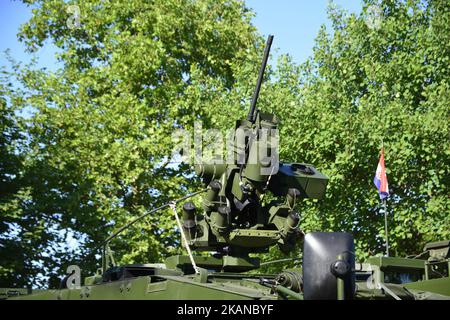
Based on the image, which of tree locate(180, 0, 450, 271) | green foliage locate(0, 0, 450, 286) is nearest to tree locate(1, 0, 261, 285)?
green foliage locate(0, 0, 450, 286)

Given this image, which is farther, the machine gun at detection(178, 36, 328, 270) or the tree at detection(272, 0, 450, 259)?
the tree at detection(272, 0, 450, 259)

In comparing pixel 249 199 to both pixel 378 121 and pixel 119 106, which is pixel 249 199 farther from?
pixel 119 106

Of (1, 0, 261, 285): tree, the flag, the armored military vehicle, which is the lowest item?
the armored military vehicle

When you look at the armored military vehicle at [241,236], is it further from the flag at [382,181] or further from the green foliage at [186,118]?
the green foliage at [186,118]

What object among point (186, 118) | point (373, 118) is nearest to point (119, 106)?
point (186, 118)

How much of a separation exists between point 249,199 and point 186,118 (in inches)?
678

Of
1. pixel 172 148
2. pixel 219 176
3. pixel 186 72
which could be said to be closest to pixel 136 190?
pixel 172 148

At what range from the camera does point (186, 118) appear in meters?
27.1

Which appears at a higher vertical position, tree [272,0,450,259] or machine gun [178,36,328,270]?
tree [272,0,450,259]

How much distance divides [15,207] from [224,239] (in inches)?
554

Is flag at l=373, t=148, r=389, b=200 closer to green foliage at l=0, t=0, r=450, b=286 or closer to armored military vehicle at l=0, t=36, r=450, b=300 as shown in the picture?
green foliage at l=0, t=0, r=450, b=286

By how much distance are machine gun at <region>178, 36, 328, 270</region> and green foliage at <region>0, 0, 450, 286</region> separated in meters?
10.4

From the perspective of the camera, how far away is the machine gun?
977 cm
